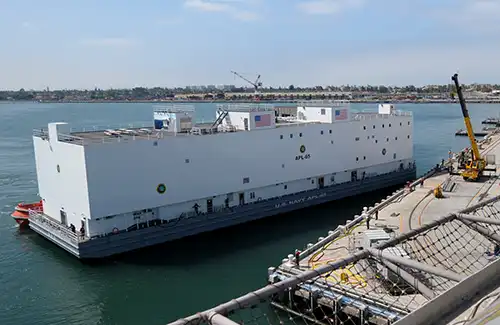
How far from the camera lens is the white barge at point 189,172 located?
24719 millimetres

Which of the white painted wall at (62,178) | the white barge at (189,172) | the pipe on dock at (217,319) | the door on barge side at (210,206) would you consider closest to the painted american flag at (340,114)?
the white barge at (189,172)

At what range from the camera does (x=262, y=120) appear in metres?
31.2

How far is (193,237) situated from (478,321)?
23358mm

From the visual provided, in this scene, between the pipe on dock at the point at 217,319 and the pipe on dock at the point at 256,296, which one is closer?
the pipe on dock at the point at 217,319

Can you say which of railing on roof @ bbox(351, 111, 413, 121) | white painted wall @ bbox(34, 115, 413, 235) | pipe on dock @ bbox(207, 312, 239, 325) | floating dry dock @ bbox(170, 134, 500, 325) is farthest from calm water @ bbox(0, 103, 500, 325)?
pipe on dock @ bbox(207, 312, 239, 325)

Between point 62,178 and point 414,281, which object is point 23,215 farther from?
point 414,281

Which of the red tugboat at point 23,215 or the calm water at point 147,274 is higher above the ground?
the red tugboat at point 23,215

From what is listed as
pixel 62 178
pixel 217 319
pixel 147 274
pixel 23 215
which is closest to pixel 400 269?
pixel 217 319

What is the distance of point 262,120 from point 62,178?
1338cm

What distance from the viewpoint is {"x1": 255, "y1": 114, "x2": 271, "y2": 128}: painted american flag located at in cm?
3092

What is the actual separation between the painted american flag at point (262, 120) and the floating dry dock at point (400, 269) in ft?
31.1

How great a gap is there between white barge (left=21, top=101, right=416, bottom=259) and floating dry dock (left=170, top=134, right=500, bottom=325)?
6.26 metres

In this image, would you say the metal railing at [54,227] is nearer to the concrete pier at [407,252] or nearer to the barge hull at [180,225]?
the barge hull at [180,225]

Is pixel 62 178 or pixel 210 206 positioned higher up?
pixel 62 178
